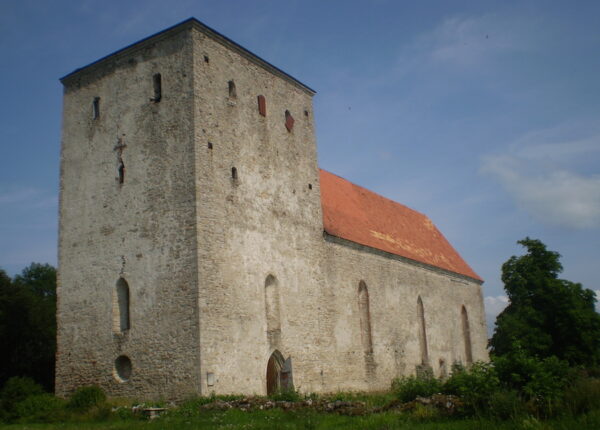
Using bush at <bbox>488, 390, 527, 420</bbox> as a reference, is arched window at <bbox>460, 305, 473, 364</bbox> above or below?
above

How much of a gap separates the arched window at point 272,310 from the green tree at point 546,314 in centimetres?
1134

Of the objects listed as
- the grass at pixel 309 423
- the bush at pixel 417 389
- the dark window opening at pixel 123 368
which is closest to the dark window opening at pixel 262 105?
the dark window opening at pixel 123 368

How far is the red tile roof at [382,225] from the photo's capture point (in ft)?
90.5

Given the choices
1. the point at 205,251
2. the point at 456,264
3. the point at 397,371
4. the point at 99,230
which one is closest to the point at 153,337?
the point at 205,251

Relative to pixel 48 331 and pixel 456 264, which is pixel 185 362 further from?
pixel 456 264

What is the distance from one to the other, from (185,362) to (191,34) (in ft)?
32.5

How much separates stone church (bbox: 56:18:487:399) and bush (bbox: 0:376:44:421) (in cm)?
141

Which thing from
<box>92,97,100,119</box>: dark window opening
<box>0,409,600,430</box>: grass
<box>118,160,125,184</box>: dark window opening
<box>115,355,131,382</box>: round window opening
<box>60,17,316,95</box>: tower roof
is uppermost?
<box>60,17,316,95</box>: tower roof

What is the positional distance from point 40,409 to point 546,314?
2110 cm

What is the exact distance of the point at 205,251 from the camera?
18500mm

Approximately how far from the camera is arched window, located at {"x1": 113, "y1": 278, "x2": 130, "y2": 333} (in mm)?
19359

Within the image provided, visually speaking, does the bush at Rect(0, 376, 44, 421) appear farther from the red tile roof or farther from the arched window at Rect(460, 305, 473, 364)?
the arched window at Rect(460, 305, 473, 364)

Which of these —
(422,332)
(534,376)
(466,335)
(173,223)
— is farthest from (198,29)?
(466,335)

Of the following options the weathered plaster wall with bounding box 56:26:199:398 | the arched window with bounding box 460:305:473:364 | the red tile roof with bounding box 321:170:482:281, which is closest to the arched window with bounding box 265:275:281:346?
the weathered plaster wall with bounding box 56:26:199:398
